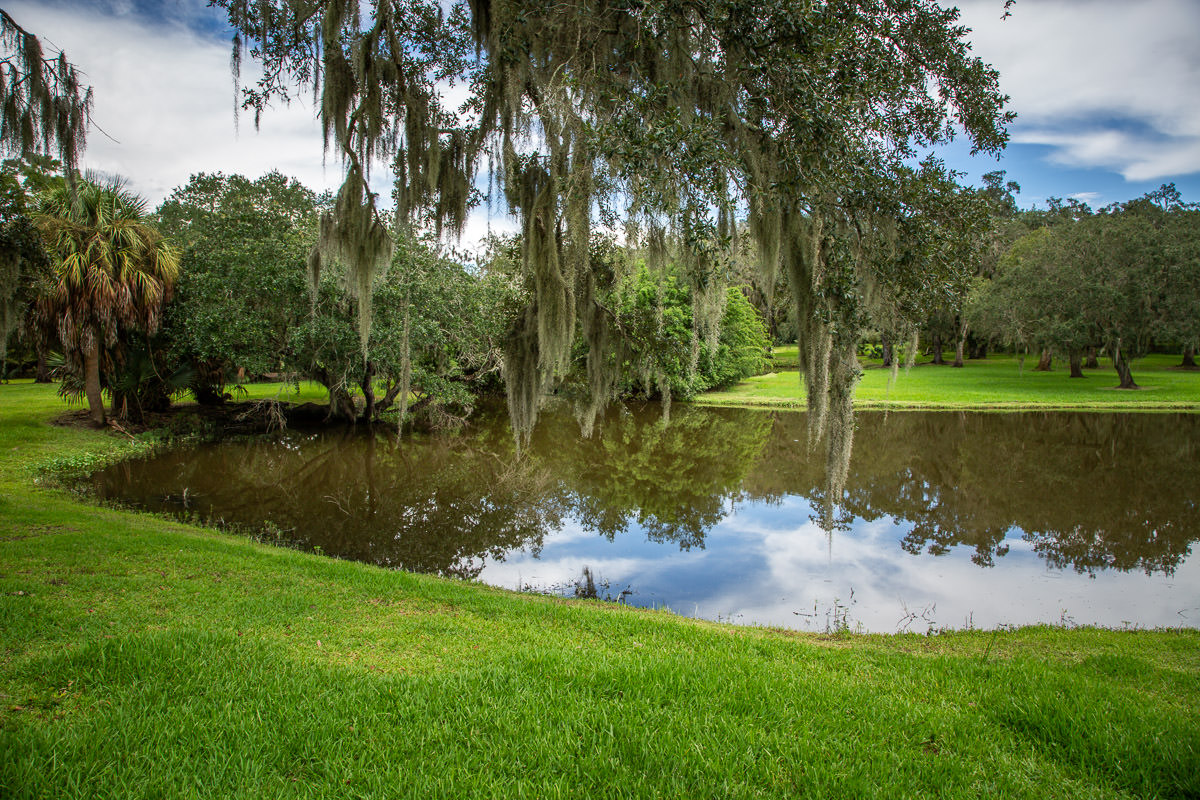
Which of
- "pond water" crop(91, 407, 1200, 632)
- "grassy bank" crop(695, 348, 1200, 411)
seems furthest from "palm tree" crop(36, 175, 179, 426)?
"grassy bank" crop(695, 348, 1200, 411)

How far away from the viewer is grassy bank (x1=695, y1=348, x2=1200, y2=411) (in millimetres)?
22172

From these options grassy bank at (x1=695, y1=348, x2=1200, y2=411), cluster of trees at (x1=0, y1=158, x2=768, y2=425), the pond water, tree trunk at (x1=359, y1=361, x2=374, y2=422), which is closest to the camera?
the pond water

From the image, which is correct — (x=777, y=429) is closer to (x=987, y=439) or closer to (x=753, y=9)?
(x=987, y=439)

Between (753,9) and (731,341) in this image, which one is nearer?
(753,9)

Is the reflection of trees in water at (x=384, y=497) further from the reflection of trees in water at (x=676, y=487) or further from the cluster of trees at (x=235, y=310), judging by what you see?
the cluster of trees at (x=235, y=310)

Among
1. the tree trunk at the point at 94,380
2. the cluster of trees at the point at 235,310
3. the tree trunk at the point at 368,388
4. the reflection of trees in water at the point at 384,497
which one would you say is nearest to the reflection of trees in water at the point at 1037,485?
the cluster of trees at the point at 235,310

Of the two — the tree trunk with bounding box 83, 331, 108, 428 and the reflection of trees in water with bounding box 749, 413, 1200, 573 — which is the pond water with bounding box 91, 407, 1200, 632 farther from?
the tree trunk with bounding box 83, 331, 108, 428

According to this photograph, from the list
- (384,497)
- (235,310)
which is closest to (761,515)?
(384,497)

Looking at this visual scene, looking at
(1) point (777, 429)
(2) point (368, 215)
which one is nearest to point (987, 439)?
(1) point (777, 429)

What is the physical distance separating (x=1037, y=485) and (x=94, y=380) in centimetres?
2044

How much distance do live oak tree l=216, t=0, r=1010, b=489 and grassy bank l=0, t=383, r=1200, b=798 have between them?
2.68 meters

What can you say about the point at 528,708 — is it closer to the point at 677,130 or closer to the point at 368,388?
Answer: the point at 677,130

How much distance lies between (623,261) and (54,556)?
6475mm

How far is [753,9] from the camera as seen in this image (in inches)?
179
